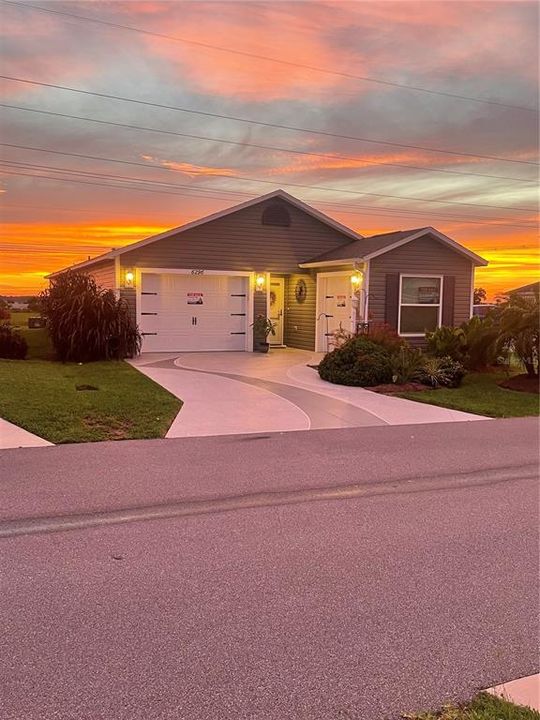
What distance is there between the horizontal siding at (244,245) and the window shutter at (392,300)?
9.70ft

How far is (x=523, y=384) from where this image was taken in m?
12.9

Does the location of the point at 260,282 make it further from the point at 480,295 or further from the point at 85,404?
the point at 480,295

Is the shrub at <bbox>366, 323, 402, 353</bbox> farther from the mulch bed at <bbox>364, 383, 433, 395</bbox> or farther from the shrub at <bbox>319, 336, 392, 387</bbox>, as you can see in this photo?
the mulch bed at <bbox>364, 383, 433, 395</bbox>

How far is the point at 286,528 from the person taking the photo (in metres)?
4.95

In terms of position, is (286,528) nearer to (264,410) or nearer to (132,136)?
(264,410)

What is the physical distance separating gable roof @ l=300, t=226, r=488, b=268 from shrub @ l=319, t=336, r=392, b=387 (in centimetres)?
456

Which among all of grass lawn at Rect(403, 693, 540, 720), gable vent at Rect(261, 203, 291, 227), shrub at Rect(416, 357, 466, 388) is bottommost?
grass lawn at Rect(403, 693, 540, 720)

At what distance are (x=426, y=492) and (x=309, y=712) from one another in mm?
3545

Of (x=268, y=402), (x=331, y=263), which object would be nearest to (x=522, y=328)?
(x=268, y=402)

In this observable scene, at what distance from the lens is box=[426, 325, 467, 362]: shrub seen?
46.3 ft

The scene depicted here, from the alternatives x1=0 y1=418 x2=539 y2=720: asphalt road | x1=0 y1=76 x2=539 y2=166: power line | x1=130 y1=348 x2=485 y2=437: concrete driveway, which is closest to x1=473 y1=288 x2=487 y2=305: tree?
x1=0 y1=76 x2=539 y2=166: power line

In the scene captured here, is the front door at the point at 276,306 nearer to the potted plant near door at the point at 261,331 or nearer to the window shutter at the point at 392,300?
the potted plant near door at the point at 261,331

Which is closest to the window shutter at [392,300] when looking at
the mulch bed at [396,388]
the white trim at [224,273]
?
the white trim at [224,273]

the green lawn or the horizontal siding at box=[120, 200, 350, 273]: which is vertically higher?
the horizontal siding at box=[120, 200, 350, 273]
